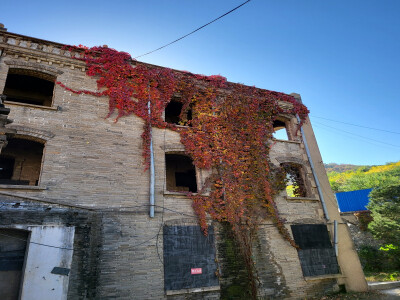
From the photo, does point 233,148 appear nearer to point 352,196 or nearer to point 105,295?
point 105,295

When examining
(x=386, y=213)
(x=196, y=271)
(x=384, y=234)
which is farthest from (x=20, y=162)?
(x=386, y=213)

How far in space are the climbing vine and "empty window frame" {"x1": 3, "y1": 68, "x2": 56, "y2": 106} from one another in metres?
1.43

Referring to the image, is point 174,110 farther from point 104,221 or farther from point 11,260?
point 11,260

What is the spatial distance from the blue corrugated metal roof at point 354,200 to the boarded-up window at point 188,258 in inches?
863

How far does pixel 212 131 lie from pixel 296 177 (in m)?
5.23

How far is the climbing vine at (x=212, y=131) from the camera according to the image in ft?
33.1

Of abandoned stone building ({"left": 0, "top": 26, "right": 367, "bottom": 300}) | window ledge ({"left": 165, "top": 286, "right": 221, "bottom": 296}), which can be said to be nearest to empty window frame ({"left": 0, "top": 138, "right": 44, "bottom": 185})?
abandoned stone building ({"left": 0, "top": 26, "right": 367, "bottom": 300})

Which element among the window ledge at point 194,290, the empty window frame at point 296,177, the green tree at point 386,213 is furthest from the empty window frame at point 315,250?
the green tree at point 386,213

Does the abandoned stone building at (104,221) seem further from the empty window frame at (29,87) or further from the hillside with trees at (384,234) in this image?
the hillside with trees at (384,234)

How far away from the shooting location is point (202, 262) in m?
9.00

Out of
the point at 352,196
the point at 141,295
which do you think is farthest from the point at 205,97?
the point at 352,196

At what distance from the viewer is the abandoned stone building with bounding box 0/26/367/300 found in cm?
739

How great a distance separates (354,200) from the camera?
2577cm

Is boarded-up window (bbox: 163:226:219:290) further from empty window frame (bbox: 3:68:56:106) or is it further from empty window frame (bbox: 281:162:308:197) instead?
empty window frame (bbox: 3:68:56:106)
